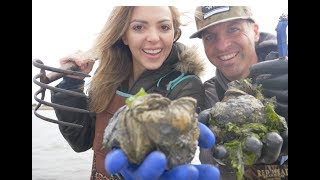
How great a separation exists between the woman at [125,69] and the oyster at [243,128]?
0.17 meters

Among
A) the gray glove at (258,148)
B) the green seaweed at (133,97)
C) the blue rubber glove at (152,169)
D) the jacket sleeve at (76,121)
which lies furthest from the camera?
the jacket sleeve at (76,121)

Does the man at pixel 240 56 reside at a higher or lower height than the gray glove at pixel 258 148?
higher

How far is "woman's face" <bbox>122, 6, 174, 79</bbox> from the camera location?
260cm

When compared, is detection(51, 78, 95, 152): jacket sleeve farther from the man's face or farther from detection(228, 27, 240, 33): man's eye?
detection(228, 27, 240, 33): man's eye

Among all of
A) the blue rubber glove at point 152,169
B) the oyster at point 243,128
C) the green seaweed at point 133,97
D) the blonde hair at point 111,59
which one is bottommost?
the blue rubber glove at point 152,169

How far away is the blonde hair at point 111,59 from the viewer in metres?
2.65

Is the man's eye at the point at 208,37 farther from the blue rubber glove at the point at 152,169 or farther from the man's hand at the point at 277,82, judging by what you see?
the blue rubber glove at the point at 152,169

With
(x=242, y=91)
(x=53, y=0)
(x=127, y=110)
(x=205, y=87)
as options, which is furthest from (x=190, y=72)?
(x=53, y=0)

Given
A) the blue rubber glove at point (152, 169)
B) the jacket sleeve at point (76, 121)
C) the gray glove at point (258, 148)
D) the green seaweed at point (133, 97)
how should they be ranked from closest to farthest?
the blue rubber glove at point (152, 169) → the green seaweed at point (133, 97) → the gray glove at point (258, 148) → the jacket sleeve at point (76, 121)

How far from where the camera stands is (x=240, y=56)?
9.00 feet

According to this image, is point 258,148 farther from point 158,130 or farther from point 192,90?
point 158,130

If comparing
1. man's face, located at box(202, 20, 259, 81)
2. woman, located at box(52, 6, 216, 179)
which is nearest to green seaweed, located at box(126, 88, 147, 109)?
woman, located at box(52, 6, 216, 179)

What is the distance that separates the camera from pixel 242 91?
2721 millimetres

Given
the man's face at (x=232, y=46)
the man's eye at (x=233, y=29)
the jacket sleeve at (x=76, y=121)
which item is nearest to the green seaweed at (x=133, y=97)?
the jacket sleeve at (x=76, y=121)
